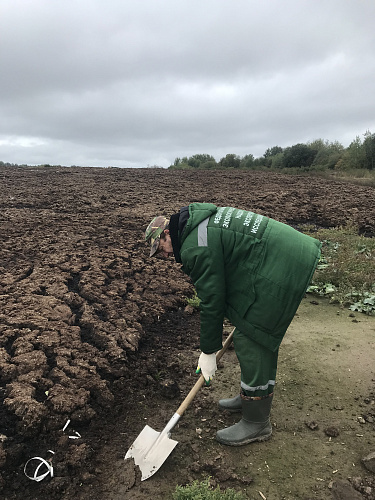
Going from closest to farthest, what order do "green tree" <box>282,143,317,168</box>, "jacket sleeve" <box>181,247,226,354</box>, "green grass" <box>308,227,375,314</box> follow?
"jacket sleeve" <box>181,247,226,354</box>, "green grass" <box>308,227,375,314</box>, "green tree" <box>282,143,317,168</box>

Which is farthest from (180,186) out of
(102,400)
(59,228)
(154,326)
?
(102,400)

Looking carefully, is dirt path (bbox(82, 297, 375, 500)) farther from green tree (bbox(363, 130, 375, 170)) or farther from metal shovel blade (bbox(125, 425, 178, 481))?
green tree (bbox(363, 130, 375, 170))

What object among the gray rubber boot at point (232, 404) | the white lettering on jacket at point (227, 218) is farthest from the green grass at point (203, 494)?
the white lettering on jacket at point (227, 218)

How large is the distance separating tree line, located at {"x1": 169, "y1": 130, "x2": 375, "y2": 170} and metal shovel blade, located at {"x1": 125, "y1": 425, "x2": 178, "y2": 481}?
67.9 feet

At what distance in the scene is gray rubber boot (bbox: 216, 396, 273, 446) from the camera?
101 inches

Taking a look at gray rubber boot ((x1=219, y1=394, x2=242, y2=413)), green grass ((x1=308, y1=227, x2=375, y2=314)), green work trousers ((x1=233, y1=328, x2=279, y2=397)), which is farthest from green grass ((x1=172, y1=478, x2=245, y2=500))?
→ green grass ((x1=308, y1=227, x2=375, y2=314))

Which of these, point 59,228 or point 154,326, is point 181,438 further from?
point 59,228

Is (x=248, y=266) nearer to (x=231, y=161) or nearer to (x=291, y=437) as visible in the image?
(x=291, y=437)

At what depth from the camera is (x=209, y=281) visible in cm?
229

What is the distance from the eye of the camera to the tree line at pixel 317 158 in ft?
67.7

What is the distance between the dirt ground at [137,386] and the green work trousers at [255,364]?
460 mm

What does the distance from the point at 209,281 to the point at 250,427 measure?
1145mm

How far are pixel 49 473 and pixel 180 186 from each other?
11289 mm

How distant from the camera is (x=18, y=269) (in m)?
5.01
